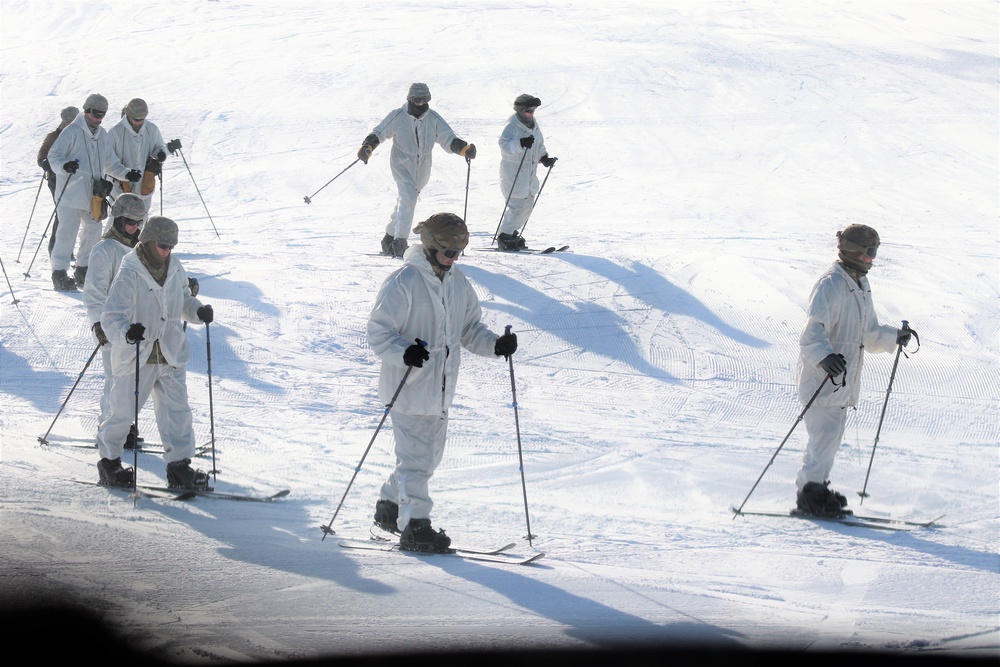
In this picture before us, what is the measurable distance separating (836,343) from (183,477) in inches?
160

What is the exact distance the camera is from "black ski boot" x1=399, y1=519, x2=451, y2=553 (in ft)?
19.9

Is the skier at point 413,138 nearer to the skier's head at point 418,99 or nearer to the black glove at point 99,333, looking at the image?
the skier's head at point 418,99

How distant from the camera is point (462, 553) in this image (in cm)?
614

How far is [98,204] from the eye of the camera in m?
11.1

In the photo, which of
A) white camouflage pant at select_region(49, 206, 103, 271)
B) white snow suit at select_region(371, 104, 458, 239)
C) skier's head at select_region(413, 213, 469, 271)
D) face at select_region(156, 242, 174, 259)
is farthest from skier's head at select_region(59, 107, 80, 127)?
skier's head at select_region(413, 213, 469, 271)

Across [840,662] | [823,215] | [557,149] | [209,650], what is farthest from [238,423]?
[557,149]

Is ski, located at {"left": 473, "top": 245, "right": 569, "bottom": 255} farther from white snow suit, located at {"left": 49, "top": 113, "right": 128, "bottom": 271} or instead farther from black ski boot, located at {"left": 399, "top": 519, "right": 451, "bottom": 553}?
black ski boot, located at {"left": 399, "top": 519, "right": 451, "bottom": 553}

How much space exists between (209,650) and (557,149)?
14.0 meters

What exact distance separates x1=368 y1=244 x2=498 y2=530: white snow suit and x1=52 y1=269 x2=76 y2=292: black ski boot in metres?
7.10

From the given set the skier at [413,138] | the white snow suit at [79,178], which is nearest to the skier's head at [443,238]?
the skier at [413,138]

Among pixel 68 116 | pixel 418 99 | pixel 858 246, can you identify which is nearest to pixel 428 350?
pixel 858 246

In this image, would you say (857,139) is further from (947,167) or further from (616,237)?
(616,237)

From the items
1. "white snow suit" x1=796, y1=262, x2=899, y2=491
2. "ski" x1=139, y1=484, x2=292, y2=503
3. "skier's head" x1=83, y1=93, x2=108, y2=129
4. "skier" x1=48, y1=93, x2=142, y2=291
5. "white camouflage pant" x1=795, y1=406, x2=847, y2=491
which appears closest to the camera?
"white snow suit" x1=796, y1=262, x2=899, y2=491

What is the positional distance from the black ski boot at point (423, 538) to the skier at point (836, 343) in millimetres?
2367
